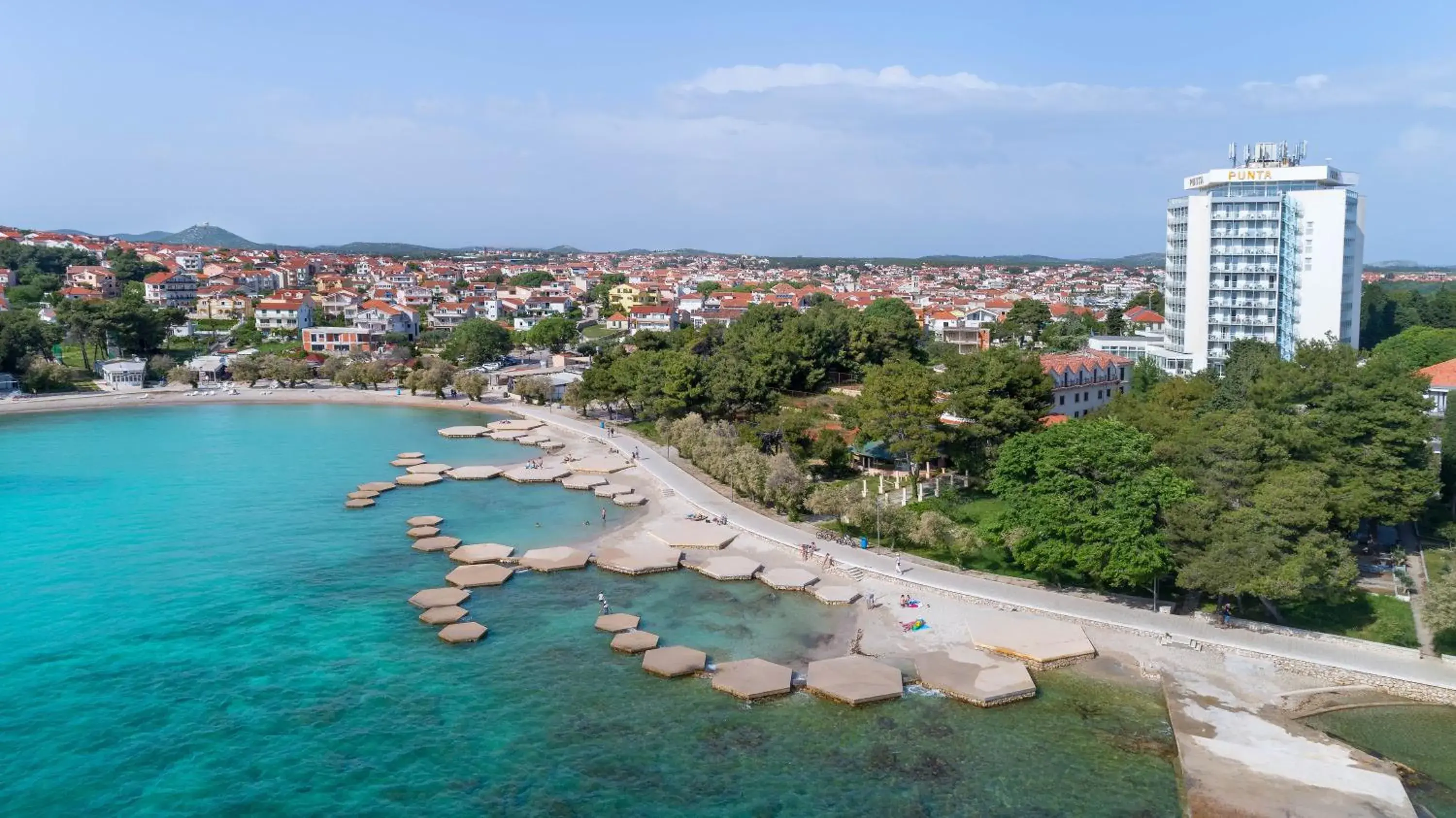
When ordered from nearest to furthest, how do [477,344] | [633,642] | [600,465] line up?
[633,642] < [600,465] < [477,344]

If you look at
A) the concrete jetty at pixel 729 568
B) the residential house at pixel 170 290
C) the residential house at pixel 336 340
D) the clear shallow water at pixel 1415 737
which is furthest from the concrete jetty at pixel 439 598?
the residential house at pixel 170 290

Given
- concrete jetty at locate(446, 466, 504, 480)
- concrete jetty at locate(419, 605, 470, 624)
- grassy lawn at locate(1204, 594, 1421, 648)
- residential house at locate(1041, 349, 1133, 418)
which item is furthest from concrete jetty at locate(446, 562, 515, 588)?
residential house at locate(1041, 349, 1133, 418)

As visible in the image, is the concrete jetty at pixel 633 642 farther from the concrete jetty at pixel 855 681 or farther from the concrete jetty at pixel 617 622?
the concrete jetty at pixel 855 681

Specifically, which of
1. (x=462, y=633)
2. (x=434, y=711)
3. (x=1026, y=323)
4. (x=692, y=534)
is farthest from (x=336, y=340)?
(x=434, y=711)

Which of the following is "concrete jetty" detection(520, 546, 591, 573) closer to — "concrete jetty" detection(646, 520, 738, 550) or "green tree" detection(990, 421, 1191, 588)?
"concrete jetty" detection(646, 520, 738, 550)

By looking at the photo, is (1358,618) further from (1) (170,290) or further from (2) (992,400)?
(1) (170,290)

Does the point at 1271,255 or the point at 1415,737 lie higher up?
the point at 1271,255

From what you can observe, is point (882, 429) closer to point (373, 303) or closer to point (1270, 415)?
point (1270, 415)
